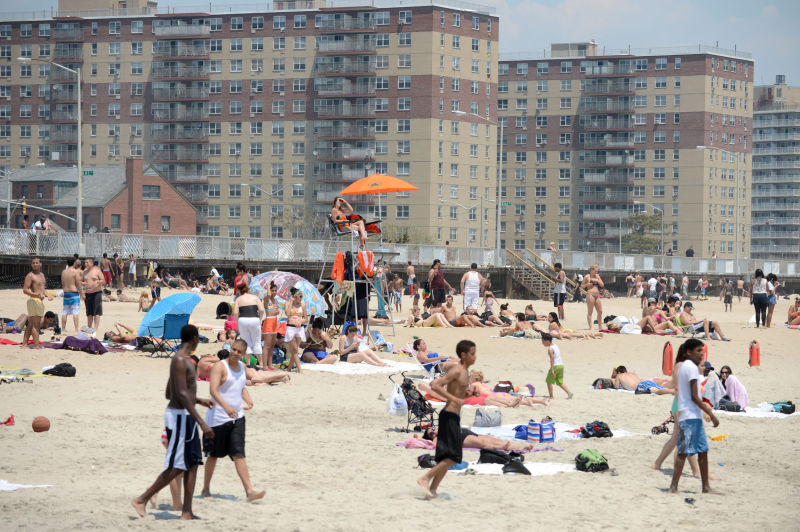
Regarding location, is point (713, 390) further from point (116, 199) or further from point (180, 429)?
point (116, 199)

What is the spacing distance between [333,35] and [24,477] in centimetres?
9135

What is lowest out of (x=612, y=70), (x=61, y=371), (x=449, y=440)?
(x=61, y=371)

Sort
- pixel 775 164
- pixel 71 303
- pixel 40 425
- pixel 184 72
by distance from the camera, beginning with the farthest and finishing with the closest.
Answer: pixel 775 164
pixel 184 72
pixel 71 303
pixel 40 425

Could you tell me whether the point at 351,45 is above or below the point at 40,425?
above

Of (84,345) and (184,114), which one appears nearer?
(84,345)

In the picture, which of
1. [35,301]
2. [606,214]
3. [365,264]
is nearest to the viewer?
[35,301]

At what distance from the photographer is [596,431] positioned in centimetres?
1384

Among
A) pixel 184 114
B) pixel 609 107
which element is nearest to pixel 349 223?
pixel 184 114

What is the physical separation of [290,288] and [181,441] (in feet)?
51.1

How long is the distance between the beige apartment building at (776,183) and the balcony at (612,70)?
186ft

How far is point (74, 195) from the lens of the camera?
86312mm

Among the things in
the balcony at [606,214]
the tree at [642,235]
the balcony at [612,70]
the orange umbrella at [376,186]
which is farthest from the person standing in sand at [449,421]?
the balcony at [612,70]

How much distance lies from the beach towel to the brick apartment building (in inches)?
2806

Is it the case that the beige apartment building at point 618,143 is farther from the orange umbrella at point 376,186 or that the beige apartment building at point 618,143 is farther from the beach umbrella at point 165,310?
the beach umbrella at point 165,310
